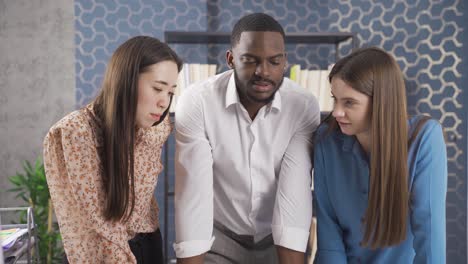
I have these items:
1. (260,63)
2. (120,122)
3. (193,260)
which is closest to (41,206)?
(193,260)

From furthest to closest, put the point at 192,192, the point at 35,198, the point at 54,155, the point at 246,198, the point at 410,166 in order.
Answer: the point at 35,198
the point at 246,198
the point at 192,192
the point at 410,166
the point at 54,155

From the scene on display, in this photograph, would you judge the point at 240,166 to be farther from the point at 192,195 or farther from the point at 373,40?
the point at 373,40

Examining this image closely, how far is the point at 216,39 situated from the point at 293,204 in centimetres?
188

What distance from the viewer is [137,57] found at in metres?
1.22

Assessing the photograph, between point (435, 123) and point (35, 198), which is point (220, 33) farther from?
point (435, 123)

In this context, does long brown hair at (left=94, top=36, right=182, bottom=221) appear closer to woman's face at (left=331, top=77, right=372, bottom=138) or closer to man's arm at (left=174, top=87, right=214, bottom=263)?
man's arm at (left=174, top=87, right=214, bottom=263)

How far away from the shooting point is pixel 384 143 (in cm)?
125

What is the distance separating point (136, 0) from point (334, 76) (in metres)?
2.20

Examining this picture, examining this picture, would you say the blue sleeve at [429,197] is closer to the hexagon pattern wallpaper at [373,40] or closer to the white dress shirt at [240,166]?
the white dress shirt at [240,166]

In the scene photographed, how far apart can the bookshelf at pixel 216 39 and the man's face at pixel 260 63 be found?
1494 millimetres

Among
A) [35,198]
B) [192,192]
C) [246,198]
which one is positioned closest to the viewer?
[192,192]

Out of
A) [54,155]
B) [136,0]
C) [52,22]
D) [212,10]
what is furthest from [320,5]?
[54,155]

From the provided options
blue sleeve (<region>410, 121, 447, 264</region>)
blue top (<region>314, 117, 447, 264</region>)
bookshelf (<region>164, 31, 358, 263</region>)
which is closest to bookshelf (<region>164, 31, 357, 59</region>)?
bookshelf (<region>164, 31, 358, 263</region>)

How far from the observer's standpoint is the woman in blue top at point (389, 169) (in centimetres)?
125
